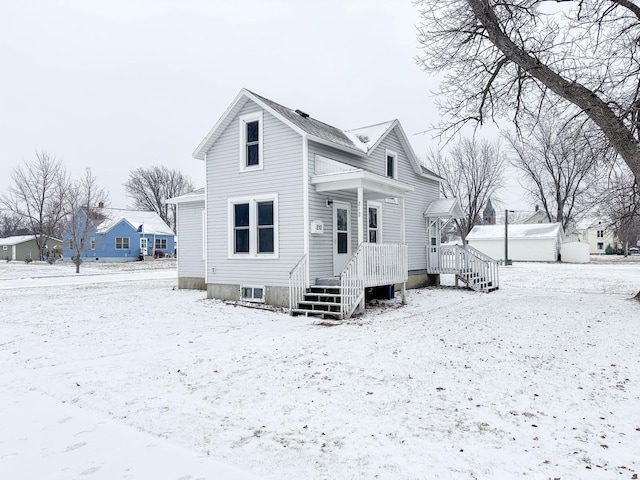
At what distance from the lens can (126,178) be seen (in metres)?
60.4

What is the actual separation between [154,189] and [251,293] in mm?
54034

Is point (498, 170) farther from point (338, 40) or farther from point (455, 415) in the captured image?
point (455, 415)

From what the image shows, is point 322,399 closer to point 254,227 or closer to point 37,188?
point 254,227

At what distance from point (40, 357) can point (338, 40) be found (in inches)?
524

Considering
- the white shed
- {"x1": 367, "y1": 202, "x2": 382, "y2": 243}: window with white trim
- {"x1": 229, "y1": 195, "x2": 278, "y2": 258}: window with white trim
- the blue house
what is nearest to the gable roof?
{"x1": 367, "y1": 202, "x2": 382, "y2": 243}: window with white trim

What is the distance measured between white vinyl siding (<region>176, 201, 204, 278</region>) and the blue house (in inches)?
1097

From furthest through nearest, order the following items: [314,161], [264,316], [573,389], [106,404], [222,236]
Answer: [222,236], [314,161], [264,316], [573,389], [106,404]

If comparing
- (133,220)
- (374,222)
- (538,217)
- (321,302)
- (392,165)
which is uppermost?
(538,217)

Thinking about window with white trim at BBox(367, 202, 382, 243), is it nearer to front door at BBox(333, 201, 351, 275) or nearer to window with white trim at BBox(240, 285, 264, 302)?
front door at BBox(333, 201, 351, 275)

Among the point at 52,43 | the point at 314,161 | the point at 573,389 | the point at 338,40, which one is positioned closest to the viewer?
the point at 573,389

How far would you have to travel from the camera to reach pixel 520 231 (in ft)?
133

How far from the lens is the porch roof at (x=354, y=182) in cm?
1012

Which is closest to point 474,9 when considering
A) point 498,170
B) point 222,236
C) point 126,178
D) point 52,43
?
point 222,236

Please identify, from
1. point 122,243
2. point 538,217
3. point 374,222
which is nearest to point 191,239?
point 374,222
